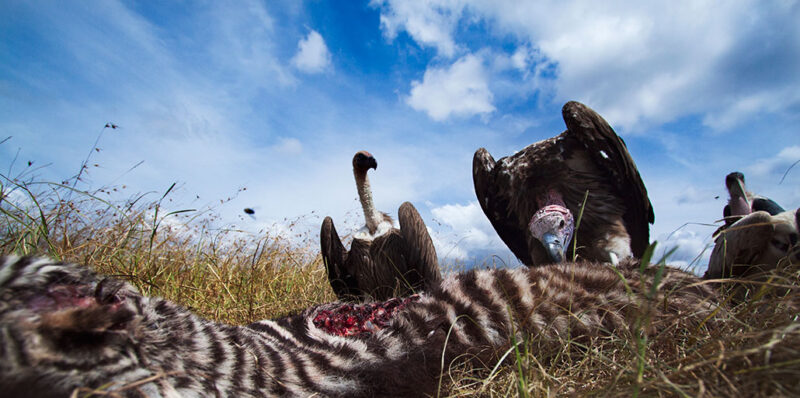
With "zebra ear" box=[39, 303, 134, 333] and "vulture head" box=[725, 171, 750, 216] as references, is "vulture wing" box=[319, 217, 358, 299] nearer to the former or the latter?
"zebra ear" box=[39, 303, 134, 333]

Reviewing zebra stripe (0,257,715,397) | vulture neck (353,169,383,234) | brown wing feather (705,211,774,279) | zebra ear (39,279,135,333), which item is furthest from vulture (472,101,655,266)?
zebra ear (39,279,135,333)

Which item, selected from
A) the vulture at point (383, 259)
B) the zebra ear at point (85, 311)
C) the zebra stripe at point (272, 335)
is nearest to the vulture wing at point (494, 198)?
the vulture at point (383, 259)

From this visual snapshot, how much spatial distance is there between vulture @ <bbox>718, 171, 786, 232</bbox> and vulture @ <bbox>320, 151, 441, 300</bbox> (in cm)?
285

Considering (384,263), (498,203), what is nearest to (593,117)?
(498,203)

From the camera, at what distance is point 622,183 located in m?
4.47

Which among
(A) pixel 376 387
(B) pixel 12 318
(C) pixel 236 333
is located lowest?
(A) pixel 376 387

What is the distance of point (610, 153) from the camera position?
4.34 meters

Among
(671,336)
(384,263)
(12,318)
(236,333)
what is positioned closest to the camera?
(12,318)

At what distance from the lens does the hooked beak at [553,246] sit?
148 inches

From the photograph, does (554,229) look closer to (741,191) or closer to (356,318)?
(741,191)

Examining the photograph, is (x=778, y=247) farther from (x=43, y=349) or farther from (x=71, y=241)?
(x=71, y=241)

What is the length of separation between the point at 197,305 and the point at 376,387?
97.4 inches

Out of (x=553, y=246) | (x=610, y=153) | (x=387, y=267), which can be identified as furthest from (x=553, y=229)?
(x=387, y=267)

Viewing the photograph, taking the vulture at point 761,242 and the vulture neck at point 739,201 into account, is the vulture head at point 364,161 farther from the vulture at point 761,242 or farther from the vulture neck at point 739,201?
the vulture neck at point 739,201
